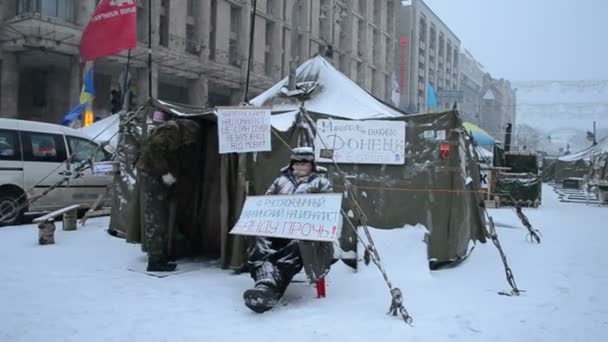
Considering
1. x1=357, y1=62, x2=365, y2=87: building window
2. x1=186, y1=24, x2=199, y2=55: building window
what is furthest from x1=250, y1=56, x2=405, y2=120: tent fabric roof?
x1=357, y1=62, x2=365, y2=87: building window

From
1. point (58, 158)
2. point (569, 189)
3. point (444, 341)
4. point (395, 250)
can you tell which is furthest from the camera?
point (569, 189)

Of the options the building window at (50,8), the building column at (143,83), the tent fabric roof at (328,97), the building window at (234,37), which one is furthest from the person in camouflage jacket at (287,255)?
the building window at (234,37)

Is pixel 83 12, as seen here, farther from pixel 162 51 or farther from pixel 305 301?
pixel 305 301

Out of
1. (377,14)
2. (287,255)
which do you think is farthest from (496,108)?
(287,255)

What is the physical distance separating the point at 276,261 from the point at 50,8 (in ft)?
83.3

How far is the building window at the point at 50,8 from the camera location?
24250 millimetres

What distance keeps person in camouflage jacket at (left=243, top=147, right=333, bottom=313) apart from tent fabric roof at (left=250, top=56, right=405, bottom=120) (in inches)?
145

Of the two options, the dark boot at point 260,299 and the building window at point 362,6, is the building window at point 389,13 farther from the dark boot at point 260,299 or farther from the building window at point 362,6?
the dark boot at point 260,299

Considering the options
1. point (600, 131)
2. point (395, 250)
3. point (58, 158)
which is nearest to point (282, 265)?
point (395, 250)

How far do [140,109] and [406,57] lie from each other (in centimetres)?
6672

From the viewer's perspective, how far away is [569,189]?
95.7ft

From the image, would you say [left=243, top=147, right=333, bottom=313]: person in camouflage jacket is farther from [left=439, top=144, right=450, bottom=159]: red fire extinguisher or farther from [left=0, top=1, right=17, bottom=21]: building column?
[left=0, top=1, right=17, bottom=21]: building column

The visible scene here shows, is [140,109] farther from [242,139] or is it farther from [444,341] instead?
[444,341]

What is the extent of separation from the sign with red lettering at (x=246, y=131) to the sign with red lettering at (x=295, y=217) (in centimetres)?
95
